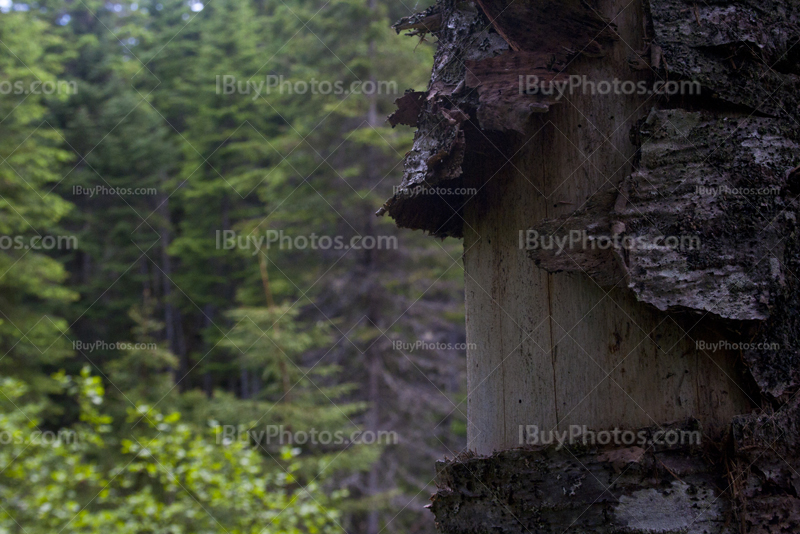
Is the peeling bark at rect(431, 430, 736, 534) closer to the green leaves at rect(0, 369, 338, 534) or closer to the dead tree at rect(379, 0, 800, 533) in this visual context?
the dead tree at rect(379, 0, 800, 533)

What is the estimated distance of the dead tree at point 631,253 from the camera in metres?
0.95

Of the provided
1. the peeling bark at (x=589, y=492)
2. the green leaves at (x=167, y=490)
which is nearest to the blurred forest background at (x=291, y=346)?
the green leaves at (x=167, y=490)

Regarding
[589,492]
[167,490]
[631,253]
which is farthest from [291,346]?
[631,253]

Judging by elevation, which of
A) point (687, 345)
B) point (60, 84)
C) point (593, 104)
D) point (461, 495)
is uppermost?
point (60, 84)

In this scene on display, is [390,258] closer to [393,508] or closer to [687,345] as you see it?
[393,508]

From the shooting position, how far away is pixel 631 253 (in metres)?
0.98

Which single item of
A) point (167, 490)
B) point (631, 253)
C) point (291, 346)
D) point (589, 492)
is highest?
point (631, 253)

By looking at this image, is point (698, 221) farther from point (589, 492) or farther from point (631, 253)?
point (589, 492)

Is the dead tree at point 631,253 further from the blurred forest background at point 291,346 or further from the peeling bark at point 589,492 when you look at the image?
the blurred forest background at point 291,346

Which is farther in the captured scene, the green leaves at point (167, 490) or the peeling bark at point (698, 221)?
the green leaves at point (167, 490)

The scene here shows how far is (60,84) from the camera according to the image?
975 cm

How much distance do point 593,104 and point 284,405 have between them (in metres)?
9.22

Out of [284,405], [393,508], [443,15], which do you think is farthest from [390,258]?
[443,15]

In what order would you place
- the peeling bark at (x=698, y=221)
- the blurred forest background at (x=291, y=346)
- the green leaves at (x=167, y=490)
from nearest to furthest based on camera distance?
the peeling bark at (x=698, y=221) < the green leaves at (x=167, y=490) < the blurred forest background at (x=291, y=346)
